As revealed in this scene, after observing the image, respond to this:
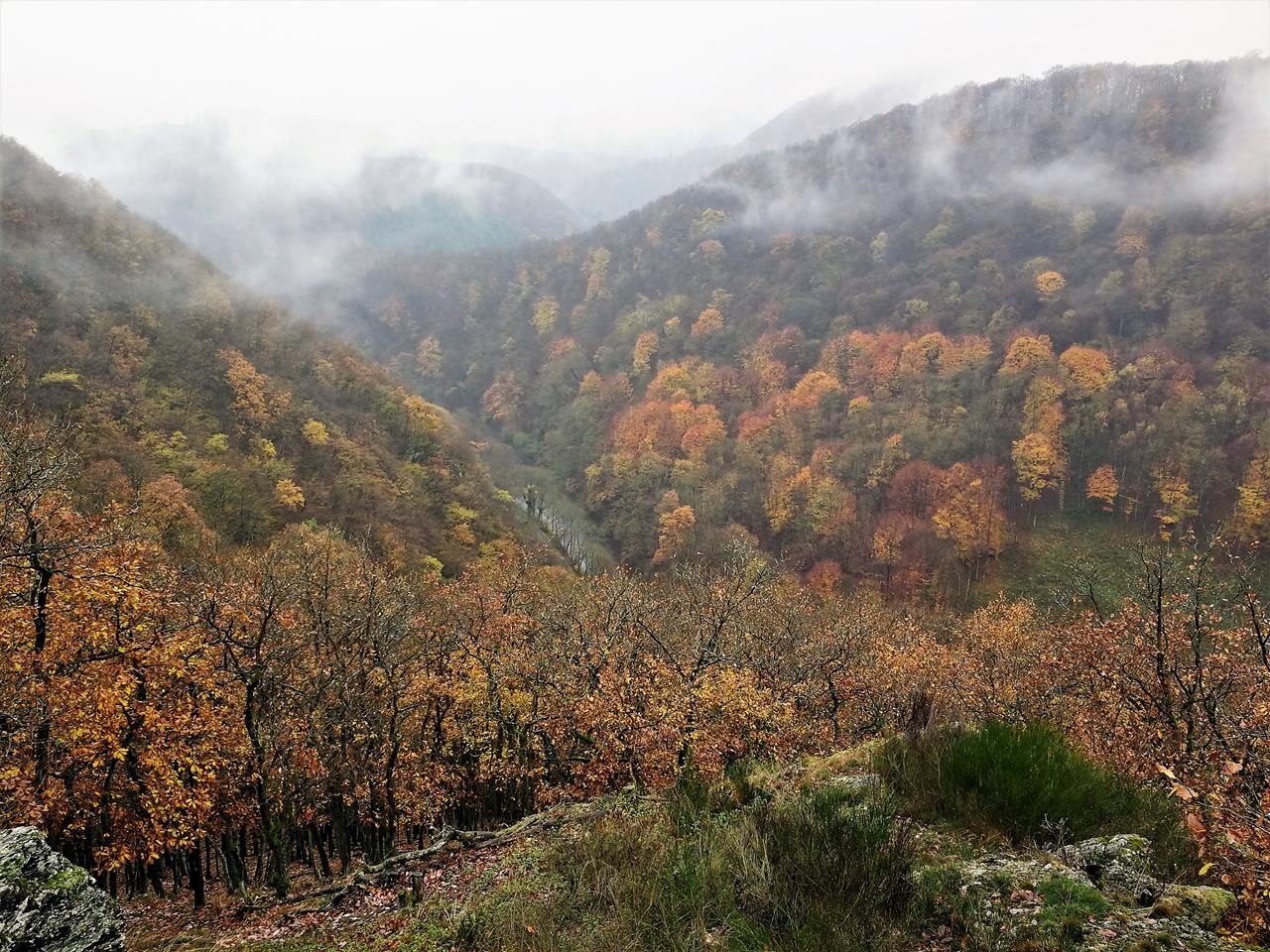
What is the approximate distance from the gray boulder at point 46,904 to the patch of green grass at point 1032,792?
943 cm

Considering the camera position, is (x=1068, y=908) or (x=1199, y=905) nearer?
(x=1199, y=905)

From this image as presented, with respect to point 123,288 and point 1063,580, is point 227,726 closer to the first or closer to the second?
point 1063,580

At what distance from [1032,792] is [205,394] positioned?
8378 centimetres

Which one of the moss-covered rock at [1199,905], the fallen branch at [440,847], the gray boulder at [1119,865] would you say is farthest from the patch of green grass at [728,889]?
the fallen branch at [440,847]

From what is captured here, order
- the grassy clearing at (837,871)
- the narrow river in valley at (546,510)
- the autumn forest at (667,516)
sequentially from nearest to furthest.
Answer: the grassy clearing at (837,871) → the autumn forest at (667,516) → the narrow river in valley at (546,510)

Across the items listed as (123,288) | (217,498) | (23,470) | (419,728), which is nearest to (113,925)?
(23,470)

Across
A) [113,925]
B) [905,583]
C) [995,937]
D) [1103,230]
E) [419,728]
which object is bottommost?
[905,583]

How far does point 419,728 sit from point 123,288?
83538 mm

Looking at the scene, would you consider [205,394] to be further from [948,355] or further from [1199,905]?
[948,355]

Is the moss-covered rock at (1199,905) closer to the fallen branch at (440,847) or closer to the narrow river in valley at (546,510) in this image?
the fallen branch at (440,847)

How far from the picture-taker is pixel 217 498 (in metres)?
55.3

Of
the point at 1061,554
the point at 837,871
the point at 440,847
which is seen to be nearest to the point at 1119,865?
the point at 837,871

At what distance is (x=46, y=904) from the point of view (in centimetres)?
581

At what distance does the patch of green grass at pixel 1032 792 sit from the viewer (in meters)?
7.71
